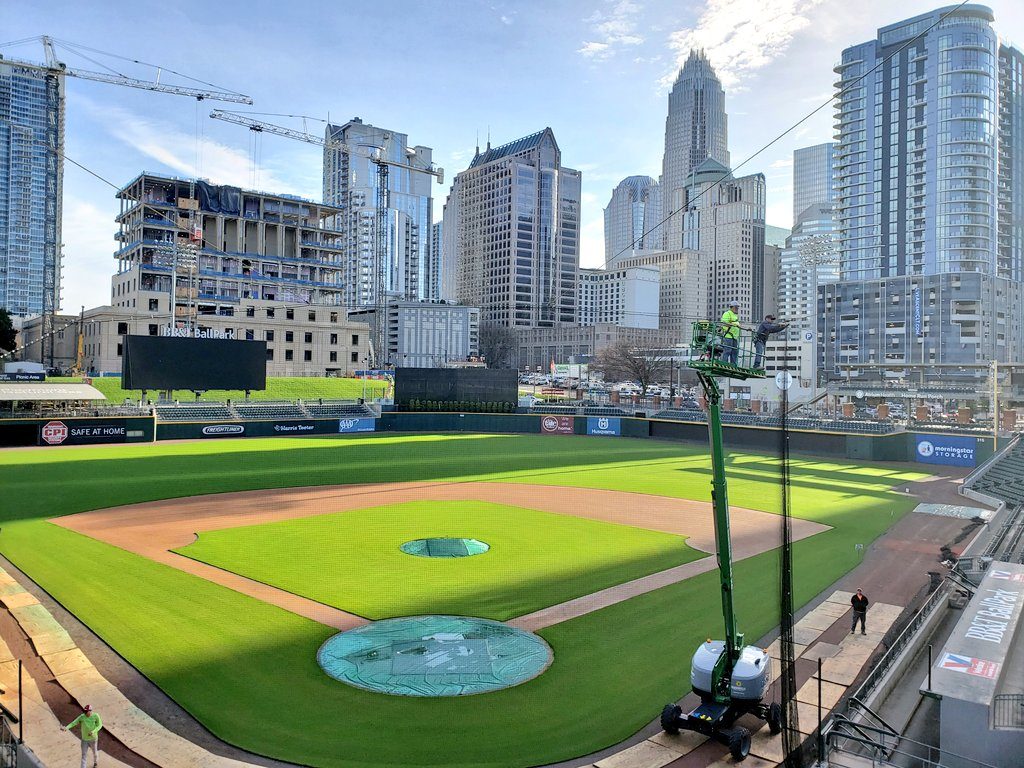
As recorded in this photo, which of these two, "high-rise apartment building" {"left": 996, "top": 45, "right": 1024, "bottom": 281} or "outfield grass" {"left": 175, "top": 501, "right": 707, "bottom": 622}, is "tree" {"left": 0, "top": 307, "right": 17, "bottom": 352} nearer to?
"outfield grass" {"left": 175, "top": 501, "right": 707, "bottom": 622}

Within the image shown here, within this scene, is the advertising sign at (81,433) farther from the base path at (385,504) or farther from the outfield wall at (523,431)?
the base path at (385,504)

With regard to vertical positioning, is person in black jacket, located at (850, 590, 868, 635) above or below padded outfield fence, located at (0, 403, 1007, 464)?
below

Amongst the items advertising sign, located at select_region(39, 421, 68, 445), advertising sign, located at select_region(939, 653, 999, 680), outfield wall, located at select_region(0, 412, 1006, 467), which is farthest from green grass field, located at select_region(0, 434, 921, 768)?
outfield wall, located at select_region(0, 412, 1006, 467)

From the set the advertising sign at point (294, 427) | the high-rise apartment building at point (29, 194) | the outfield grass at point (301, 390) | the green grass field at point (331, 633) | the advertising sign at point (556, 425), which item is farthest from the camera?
the high-rise apartment building at point (29, 194)

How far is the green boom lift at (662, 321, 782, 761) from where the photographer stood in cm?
1012

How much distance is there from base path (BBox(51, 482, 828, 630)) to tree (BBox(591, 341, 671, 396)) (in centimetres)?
5185

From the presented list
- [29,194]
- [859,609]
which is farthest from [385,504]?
[29,194]

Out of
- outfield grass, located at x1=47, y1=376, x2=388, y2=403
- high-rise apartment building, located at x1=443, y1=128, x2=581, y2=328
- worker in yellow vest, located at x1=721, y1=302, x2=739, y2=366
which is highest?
high-rise apartment building, located at x1=443, y1=128, x2=581, y2=328

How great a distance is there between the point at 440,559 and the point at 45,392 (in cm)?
3626

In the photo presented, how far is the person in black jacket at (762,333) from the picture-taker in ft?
31.4

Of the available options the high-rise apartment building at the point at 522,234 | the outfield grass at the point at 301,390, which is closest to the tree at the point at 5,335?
the outfield grass at the point at 301,390

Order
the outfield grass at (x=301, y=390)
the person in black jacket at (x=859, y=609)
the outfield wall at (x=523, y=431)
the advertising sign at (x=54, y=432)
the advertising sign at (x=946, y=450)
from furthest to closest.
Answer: the outfield grass at (x=301, y=390) → the advertising sign at (x=54, y=432) → the outfield wall at (x=523, y=431) → the advertising sign at (x=946, y=450) → the person in black jacket at (x=859, y=609)

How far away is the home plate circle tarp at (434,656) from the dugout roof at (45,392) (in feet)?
127

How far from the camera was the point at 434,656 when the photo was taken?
13.5 m
